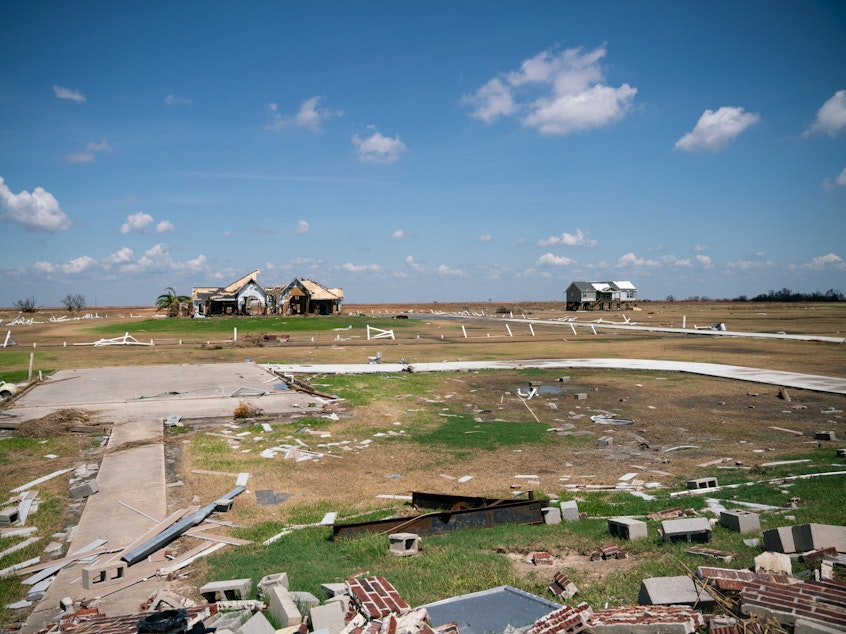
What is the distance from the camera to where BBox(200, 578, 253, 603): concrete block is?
5887mm

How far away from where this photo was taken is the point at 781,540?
590cm

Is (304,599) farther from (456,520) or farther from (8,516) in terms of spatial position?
(8,516)

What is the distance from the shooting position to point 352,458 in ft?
41.5

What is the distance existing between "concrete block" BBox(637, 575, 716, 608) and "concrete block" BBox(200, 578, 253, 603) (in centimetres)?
392

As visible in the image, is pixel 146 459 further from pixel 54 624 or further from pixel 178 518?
pixel 54 624

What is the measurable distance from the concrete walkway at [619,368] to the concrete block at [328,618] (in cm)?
1896

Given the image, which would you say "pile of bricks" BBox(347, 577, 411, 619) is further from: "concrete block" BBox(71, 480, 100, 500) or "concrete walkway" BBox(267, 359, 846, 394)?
"concrete walkway" BBox(267, 359, 846, 394)

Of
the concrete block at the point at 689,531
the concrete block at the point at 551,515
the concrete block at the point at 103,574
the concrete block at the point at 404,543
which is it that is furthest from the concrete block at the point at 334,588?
the concrete block at the point at 689,531

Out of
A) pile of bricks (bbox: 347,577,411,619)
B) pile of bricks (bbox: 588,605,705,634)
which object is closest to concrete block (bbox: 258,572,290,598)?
pile of bricks (bbox: 347,577,411,619)

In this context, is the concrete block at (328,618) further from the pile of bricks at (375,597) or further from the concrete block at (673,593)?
the concrete block at (673,593)

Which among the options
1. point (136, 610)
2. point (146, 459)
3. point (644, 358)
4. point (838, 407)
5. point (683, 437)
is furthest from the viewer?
point (644, 358)

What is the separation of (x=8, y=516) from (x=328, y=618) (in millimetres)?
6481

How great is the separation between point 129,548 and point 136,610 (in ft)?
6.03

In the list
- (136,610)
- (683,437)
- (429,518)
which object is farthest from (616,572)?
(683,437)
